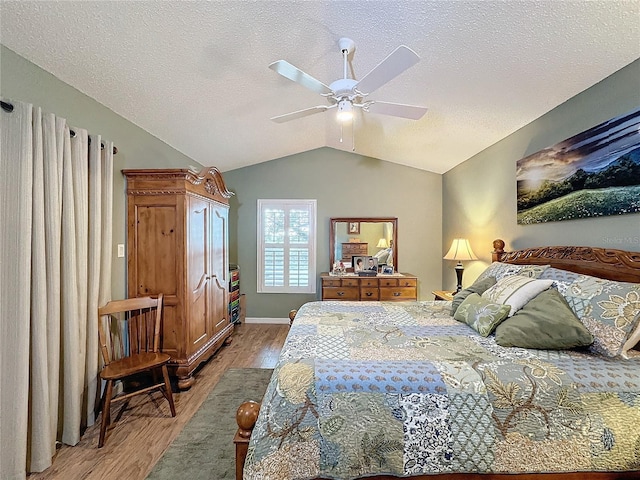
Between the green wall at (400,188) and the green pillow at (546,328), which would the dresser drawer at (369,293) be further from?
the green pillow at (546,328)

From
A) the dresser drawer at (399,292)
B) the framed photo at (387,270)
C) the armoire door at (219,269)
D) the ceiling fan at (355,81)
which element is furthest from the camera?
the framed photo at (387,270)

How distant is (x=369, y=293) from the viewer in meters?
4.53

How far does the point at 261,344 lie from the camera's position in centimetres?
414

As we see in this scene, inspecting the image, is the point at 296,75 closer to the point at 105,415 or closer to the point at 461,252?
the point at 105,415

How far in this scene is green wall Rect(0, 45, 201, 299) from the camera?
6.12 feet

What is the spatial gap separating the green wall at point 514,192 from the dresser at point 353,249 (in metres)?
1.28

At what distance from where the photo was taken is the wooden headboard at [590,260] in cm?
184

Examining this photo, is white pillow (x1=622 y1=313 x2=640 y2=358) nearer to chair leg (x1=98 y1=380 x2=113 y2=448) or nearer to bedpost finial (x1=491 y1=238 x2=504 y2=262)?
bedpost finial (x1=491 y1=238 x2=504 y2=262)

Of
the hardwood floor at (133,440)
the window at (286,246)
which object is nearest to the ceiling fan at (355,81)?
the hardwood floor at (133,440)

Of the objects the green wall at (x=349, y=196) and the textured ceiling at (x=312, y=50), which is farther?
the green wall at (x=349, y=196)

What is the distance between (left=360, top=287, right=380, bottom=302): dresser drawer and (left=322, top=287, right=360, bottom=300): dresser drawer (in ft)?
0.24

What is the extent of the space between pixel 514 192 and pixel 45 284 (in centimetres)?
389

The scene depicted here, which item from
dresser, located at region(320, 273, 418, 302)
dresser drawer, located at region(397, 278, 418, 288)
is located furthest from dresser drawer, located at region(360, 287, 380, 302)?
dresser drawer, located at region(397, 278, 418, 288)

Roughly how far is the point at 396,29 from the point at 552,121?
1623mm
